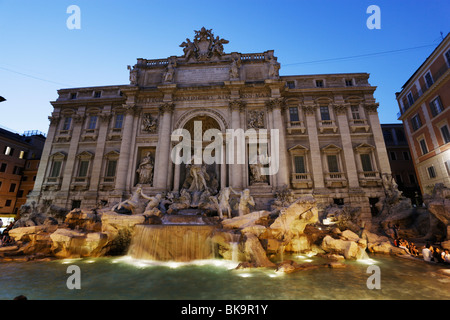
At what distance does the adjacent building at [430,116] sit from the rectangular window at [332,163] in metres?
10.4

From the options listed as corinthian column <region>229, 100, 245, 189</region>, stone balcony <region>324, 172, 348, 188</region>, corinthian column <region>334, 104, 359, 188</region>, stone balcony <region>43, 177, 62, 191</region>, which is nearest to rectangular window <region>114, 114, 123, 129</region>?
stone balcony <region>43, 177, 62, 191</region>

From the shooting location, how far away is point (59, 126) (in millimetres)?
21375

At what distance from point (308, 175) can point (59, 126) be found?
2604 cm

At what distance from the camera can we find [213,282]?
631cm

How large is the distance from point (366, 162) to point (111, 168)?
2406cm

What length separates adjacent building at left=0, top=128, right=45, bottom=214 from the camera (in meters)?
26.9

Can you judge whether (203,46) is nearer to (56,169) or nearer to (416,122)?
(56,169)

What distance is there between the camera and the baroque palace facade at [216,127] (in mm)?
17188

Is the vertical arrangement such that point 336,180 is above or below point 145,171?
below

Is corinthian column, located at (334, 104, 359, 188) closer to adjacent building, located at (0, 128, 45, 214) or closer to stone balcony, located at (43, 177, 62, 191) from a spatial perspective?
stone balcony, located at (43, 177, 62, 191)

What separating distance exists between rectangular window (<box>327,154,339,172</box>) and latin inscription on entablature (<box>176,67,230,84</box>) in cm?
1245

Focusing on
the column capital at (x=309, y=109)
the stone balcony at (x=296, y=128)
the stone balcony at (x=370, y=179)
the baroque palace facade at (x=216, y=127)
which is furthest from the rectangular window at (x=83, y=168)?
the stone balcony at (x=370, y=179)

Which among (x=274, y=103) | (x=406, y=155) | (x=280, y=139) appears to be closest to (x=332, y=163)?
(x=280, y=139)

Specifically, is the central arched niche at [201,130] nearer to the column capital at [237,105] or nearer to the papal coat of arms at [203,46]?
the column capital at [237,105]
